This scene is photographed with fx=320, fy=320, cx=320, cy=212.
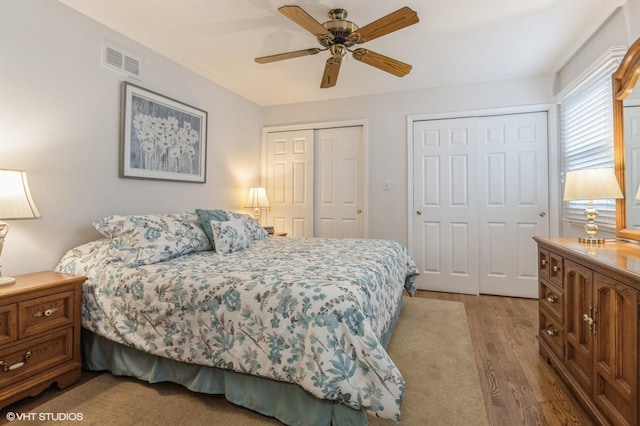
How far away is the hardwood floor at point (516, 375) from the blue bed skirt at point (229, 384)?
67 centimetres

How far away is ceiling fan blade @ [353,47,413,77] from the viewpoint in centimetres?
221

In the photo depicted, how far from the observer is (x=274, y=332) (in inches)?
55.7

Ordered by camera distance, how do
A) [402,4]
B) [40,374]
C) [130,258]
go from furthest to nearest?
1. [402,4]
2. [130,258]
3. [40,374]

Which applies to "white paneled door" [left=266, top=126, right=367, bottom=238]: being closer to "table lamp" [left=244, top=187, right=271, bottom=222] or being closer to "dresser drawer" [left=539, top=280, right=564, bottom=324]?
"table lamp" [left=244, top=187, right=271, bottom=222]

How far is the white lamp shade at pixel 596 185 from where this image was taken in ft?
6.12

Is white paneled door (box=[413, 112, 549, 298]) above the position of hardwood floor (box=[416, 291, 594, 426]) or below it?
above

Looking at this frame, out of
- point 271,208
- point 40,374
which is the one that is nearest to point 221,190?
point 271,208

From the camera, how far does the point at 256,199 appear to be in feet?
12.9

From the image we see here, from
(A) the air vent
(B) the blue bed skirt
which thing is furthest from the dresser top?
(A) the air vent

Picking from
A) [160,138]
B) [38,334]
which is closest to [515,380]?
[38,334]

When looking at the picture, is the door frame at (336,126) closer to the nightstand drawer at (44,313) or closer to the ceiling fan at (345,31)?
the ceiling fan at (345,31)

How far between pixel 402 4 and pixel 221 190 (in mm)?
2517

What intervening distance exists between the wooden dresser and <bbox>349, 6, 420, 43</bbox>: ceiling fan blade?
1.54 metres

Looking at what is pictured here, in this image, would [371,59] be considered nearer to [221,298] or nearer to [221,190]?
[221,298]
